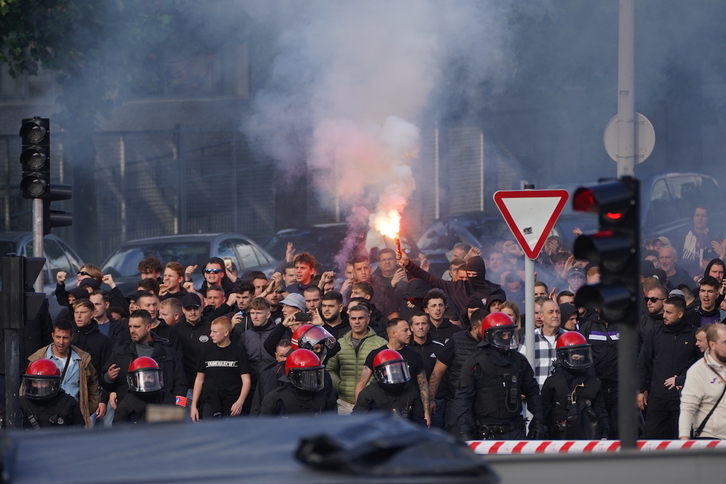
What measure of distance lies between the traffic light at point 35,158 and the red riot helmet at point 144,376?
8.30 ft

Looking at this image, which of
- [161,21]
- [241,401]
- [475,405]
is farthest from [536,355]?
[161,21]

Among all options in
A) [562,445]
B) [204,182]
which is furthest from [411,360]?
[204,182]


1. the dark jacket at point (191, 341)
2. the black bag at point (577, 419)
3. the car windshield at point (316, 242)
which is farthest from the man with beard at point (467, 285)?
the car windshield at point (316, 242)

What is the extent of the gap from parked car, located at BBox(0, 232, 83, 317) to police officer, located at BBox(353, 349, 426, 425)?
6603mm

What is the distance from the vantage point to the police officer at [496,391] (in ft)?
27.1

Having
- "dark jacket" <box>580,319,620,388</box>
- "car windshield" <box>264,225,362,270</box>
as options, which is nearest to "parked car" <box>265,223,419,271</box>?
"car windshield" <box>264,225,362,270</box>

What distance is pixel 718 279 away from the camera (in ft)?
36.2

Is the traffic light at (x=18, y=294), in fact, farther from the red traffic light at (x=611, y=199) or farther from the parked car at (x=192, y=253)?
the parked car at (x=192, y=253)

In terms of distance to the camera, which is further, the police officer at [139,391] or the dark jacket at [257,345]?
the dark jacket at [257,345]

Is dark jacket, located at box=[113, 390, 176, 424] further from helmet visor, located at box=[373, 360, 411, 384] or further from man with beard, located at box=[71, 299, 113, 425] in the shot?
helmet visor, located at box=[373, 360, 411, 384]

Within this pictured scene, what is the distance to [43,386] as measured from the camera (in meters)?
8.66

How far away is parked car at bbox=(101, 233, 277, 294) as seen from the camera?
1570cm

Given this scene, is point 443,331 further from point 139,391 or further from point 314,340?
point 139,391

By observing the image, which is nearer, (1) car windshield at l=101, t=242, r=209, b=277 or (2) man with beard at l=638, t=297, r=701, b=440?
(2) man with beard at l=638, t=297, r=701, b=440
